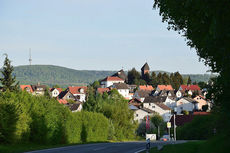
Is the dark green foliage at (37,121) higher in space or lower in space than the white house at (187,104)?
lower

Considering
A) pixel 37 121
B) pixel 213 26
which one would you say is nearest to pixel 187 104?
pixel 37 121

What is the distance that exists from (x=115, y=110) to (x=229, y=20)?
57.3 metres

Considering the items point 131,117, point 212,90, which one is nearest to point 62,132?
point 212,90

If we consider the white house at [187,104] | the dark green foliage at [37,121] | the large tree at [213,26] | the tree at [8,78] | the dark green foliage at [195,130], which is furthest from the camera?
the white house at [187,104]

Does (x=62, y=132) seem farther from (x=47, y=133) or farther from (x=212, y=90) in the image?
(x=212, y=90)

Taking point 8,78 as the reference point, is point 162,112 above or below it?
below

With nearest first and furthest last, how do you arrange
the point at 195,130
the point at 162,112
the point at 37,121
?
the point at 37,121, the point at 195,130, the point at 162,112

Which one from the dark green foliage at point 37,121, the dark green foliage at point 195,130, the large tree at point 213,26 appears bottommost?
the dark green foliage at point 195,130

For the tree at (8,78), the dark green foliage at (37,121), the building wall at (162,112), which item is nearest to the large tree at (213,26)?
the dark green foliage at (37,121)

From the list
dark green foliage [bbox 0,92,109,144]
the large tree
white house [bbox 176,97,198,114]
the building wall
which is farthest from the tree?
white house [bbox 176,97,198,114]

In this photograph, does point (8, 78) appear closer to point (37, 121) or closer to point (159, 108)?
point (37, 121)

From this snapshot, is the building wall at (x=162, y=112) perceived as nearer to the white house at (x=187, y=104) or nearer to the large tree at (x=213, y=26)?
the white house at (x=187, y=104)

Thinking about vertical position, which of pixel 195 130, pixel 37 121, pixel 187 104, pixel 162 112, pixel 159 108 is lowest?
pixel 195 130

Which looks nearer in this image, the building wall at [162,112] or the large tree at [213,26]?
the large tree at [213,26]
